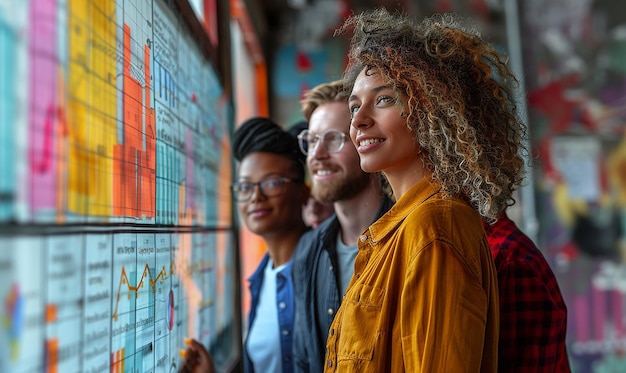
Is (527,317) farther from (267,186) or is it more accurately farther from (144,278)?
(267,186)

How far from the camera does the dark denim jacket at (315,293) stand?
1568 millimetres

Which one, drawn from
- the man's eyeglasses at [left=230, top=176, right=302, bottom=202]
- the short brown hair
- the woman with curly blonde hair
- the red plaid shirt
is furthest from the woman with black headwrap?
the red plaid shirt

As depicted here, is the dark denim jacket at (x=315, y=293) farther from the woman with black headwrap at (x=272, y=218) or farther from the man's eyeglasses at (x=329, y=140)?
the man's eyeglasses at (x=329, y=140)

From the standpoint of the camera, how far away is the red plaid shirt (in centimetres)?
111

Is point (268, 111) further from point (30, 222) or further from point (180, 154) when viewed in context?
point (30, 222)

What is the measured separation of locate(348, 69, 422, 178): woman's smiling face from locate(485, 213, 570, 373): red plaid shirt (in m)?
0.27

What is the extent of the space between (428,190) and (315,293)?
645 millimetres

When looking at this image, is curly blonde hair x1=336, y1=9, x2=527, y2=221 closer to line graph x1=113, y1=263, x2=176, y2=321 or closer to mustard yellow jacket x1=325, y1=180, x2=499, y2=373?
mustard yellow jacket x1=325, y1=180, x2=499, y2=373

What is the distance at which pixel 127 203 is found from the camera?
894 millimetres

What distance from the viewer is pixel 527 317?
112cm

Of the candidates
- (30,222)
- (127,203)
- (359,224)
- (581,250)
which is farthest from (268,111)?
(30,222)

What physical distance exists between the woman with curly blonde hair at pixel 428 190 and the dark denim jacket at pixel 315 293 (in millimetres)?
439

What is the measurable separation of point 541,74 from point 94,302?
395 cm

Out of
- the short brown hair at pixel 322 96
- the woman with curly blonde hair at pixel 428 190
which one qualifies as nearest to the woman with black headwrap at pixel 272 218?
the short brown hair at pixel 322 96
